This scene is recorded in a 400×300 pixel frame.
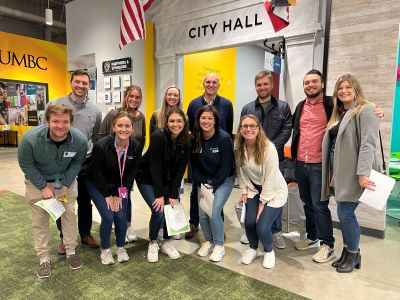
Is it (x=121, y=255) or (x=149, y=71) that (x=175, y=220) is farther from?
(x=149, y=71)

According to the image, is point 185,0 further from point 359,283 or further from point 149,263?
point 359,283

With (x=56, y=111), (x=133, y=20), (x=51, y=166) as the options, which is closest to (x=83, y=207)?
(x=51, y=166)

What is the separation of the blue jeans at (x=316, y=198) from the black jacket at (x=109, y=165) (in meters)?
1.48

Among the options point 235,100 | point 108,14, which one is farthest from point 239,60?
point 108,14

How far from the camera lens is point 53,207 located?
240cm

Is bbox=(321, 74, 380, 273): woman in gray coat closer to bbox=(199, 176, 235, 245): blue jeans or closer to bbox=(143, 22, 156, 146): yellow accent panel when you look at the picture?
bbox=(199, 176, 235, 245): blue jeans

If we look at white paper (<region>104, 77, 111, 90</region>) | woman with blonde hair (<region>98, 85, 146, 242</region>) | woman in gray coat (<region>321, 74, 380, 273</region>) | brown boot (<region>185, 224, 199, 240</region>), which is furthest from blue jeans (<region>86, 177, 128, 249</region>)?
white paper (<region>104, 77, 111, 90</region>)

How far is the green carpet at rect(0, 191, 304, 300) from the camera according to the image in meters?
2.22

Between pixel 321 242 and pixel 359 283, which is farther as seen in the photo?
pixel 321 242

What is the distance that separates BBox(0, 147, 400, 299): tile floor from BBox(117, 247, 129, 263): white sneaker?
54 centimetres

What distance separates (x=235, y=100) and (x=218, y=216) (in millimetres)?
4839

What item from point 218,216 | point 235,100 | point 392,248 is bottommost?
point 392,248

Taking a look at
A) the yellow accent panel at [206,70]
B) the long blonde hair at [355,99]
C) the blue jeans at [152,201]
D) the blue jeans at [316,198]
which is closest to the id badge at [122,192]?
the blue jeans at [152,201]

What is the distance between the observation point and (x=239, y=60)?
284 inches
